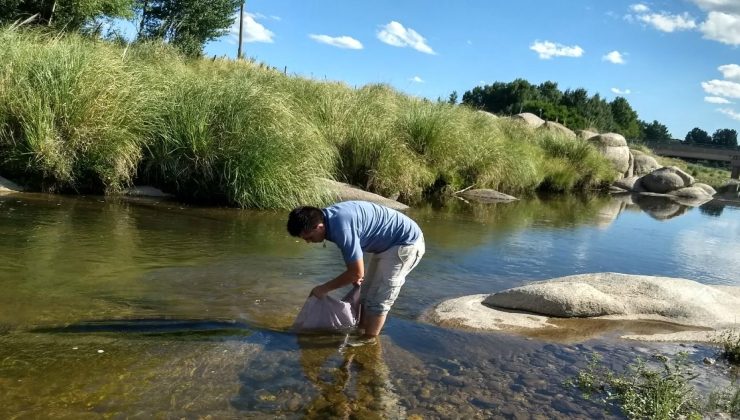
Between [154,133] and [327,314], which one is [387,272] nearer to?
[327,314]

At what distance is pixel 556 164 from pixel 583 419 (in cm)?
2479

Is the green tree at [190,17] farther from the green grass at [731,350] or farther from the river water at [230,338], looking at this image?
the green grass at [731,350]

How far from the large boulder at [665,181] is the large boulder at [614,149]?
5.17ft

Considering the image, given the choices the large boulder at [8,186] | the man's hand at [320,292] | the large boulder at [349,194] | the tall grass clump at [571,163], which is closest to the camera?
the man's hand at [320,292]

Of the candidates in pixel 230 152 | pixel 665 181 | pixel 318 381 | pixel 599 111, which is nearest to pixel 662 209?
pixel 665 181

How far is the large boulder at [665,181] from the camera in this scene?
34.9 m

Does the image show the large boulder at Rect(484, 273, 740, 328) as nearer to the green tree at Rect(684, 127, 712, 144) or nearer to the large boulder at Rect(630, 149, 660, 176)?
the large boulder at Rect(630, 149, 660, 176)

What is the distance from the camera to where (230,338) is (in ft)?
18.1

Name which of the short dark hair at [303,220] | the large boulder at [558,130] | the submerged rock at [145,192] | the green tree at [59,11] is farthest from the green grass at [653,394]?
the large boulder at [558,130]

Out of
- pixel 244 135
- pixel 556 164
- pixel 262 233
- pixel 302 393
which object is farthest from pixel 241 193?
pixel 556 164

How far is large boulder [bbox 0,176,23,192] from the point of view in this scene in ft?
39.1

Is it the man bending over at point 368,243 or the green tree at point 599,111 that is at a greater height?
the green tree at point 599,111

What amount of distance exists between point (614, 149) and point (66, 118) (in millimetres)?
31266

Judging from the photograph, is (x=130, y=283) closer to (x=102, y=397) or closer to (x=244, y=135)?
(x=102, y=397)
